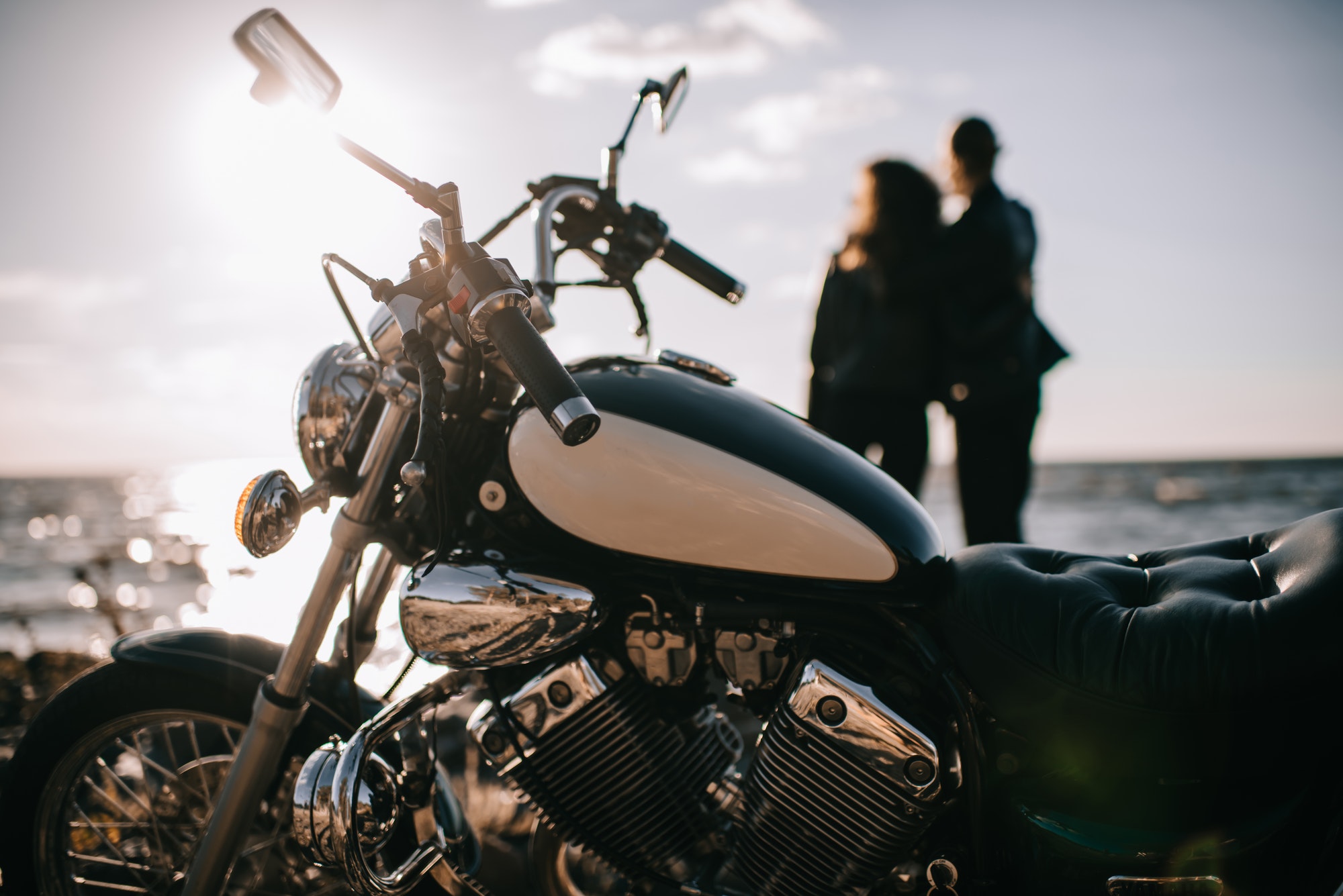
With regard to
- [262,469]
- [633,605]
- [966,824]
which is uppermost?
[262,469]

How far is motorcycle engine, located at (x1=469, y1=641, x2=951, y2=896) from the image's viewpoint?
1.22m

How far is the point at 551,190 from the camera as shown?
5.01 feet

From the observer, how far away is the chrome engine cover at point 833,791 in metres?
Result: 1.20

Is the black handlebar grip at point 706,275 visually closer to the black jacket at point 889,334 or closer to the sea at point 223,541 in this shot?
the sea at point 223,541

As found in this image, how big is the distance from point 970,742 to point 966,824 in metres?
0.14

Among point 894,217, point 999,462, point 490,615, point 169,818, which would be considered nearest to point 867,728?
point 490,615

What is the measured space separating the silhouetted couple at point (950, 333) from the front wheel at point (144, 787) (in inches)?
85.5

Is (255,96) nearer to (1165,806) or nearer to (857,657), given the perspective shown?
→ (857,657)

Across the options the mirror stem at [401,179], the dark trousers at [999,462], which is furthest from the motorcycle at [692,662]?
the dark trousers at [999,462]

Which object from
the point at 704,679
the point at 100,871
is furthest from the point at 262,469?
the point at 100,871

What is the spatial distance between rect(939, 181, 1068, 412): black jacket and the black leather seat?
59.9 inches

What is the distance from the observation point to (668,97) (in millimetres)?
1601

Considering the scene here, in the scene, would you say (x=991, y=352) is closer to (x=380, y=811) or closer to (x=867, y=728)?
(x=867, y=728)

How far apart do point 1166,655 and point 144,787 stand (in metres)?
1.96
